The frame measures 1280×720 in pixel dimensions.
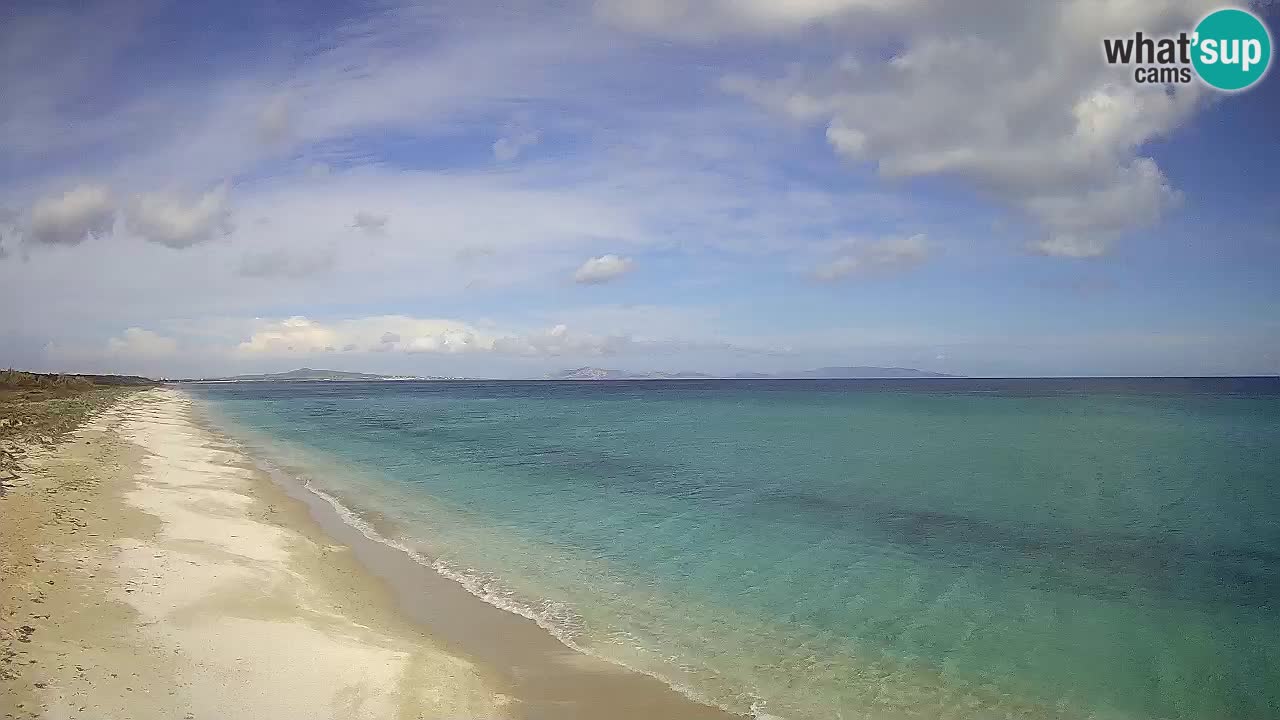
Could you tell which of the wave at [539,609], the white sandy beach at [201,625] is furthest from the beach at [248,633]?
the wave at [539,609]

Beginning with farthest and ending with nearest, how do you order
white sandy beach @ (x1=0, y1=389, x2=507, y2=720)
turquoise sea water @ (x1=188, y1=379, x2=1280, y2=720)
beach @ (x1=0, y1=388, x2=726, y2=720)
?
1. turquoise sea water @ (x1=188, y1=379, x2=1280, y2=720)
2. beach @ (x1=0, y1=388, x2=726, y2=720)
3. white sandy beach @ (x1=0, y1=389, x2=507, y2=720)

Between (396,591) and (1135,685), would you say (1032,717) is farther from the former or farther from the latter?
(396,591)

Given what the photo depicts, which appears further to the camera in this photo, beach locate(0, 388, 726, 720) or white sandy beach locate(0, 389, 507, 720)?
beach locate(0, 388, 726, 720)

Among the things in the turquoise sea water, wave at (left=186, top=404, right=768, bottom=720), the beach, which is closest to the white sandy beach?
the beach

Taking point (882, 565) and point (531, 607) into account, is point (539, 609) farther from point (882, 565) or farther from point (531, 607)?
point (882, 565)

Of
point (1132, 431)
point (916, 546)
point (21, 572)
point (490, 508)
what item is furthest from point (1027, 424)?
point (21, 572)

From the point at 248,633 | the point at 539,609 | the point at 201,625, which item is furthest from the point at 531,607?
the point at 201,625

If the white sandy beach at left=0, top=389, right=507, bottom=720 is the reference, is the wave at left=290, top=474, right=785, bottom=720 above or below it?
below

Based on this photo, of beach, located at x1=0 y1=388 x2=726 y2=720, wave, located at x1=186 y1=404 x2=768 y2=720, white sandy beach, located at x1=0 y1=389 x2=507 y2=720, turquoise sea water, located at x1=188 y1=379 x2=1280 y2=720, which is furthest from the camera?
turquoise sea water, located at x1=188 y1=379 x2=1280 y2=720

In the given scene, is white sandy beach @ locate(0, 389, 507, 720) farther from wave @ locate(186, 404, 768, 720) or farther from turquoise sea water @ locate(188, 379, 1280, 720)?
turquoise sea water @ locate(188, 379, 1280, 720)
